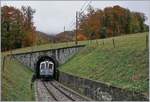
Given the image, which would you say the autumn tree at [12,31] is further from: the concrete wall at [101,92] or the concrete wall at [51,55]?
the concrete wall at [101,92]

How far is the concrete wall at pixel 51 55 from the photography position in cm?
6304

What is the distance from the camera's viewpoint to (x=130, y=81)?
79.2 ft

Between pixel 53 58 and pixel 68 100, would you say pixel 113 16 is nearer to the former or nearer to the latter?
pixel 53 58

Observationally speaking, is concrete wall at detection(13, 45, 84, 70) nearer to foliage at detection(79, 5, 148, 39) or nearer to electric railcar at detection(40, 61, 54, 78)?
electric railcar at detection(40, 61, 54, 78)

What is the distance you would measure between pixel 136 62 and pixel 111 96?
485 cm

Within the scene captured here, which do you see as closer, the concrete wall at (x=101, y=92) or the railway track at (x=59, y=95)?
the concrete wall at (x=101, y=92)

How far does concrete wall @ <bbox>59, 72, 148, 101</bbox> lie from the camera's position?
21438mm

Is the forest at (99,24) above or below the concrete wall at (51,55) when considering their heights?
above

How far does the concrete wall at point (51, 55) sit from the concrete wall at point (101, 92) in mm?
26355

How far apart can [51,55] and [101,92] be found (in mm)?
38595

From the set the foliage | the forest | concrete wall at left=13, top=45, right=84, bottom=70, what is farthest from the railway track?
the foliage

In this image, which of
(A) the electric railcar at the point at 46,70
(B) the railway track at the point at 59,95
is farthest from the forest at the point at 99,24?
(B) the railway track at the point at 59,95

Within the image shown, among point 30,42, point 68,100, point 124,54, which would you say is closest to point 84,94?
point 68,100

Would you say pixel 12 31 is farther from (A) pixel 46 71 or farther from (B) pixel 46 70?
(A) pixel 46 71
